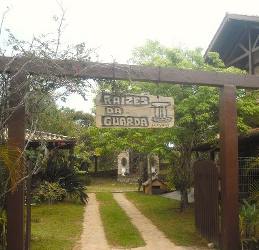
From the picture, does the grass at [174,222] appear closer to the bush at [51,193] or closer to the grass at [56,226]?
the grass at [56,226]

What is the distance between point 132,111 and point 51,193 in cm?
1089

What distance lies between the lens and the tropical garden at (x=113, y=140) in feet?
20.7

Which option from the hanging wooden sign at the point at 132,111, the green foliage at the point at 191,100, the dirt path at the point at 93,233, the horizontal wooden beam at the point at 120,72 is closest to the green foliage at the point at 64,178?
the dirt path at the point at 93,233

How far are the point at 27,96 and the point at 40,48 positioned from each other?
2.48 ft

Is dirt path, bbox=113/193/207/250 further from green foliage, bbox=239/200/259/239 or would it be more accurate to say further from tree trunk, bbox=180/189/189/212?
tree trunk, bbox=180/189/189/212

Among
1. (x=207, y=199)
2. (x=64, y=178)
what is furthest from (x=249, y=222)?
(x=64, y=178)

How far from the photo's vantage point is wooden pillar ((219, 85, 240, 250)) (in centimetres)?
765

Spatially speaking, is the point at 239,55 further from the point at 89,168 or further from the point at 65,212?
the point at 89,168

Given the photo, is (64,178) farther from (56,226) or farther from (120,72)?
(120,72)

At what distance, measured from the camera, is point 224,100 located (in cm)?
783

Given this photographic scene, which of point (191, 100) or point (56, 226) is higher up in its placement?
point (191, 100)

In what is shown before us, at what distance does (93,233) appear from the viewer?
1136cm

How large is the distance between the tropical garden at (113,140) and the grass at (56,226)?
0.8 inches

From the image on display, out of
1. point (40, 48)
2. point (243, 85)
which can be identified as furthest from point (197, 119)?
point (40, 48)
